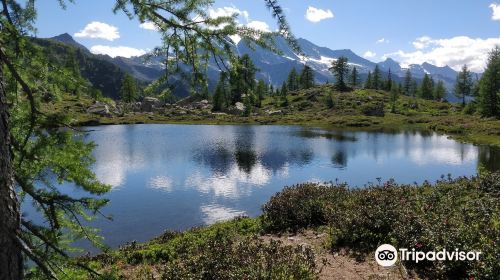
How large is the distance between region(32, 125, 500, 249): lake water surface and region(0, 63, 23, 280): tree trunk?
51.1 feet

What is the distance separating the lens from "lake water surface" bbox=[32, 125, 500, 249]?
88.0 ft

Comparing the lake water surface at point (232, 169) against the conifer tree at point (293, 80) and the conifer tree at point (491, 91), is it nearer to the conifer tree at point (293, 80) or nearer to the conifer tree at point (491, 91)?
the conifer tree at point (491, 91)

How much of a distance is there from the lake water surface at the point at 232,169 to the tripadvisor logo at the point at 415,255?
13707 mm

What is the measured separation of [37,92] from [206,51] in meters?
2.19

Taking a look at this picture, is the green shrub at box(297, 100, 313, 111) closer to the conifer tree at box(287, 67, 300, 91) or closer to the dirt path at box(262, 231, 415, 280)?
the conifer tree at box(287, 67, 300, 91)

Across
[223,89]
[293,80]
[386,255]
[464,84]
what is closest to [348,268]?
[386,255]

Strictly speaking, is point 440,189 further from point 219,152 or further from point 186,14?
point 219,152

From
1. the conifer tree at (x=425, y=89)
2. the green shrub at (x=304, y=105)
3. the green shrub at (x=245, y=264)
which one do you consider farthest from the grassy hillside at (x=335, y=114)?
the green shrub at (x=245, y=264)

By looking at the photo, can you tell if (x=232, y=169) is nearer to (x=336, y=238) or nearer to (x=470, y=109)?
(x=336, y=238)

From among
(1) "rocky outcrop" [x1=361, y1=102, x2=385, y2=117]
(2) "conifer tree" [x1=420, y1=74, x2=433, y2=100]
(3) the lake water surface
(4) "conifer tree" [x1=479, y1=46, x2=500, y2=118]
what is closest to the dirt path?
(3) the lake water surface

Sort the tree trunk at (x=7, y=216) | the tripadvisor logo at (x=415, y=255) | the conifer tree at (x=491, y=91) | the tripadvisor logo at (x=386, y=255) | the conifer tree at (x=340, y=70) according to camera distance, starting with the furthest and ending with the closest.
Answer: the conifer tree at (x=340, y=70) → the conifer tree at (x=491, y=91) → the tripadvisor logo at (x=386, y=255) → the tripadvisor logo at (x=415, y=255) → the tree trunk at (x=7, y=216)

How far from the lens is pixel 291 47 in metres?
3.74

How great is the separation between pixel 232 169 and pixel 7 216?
3993cm

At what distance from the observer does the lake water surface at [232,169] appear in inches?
1056
